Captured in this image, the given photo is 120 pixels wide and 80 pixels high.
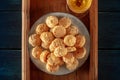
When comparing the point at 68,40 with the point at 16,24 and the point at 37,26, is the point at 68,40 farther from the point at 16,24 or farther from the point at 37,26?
the point at 16,24

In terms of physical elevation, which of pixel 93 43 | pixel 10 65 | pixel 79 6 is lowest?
pixel 10 65

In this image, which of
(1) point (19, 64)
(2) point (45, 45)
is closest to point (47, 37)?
(2) point (45, 45)

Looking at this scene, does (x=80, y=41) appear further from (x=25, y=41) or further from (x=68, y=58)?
(x=25, y=41)

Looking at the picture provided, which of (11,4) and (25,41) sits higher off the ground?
(11,4)

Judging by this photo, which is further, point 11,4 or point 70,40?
point 11,4
